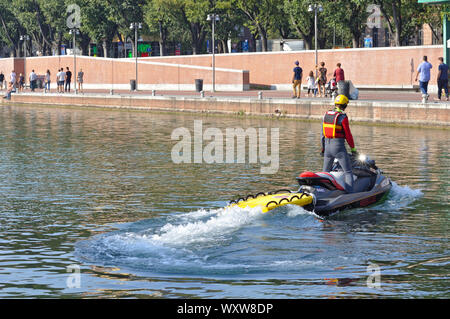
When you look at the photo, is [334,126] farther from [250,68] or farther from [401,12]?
[250,68]

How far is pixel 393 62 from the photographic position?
4800 cm

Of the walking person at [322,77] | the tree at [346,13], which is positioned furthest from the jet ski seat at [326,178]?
the tree at [346,13]

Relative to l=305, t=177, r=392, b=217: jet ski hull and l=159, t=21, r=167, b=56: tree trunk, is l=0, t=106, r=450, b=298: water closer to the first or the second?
l=305, t=177, r=392, b=217: jet ski hull

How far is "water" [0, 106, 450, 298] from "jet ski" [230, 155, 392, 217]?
18 centimetres

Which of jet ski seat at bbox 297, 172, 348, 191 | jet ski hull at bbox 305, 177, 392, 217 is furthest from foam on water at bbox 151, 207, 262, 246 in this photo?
jet ski hull at bbox 305, 177, 392, 217

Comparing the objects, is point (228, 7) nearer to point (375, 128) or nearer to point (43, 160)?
point (375, 128)

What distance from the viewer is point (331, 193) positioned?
45.3ft

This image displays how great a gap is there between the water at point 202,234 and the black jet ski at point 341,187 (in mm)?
194

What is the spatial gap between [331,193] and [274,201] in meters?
1.26

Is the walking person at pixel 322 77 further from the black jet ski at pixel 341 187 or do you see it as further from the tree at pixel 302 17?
the black jet ski at pixel 341 187

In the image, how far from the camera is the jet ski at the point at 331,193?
518 inches

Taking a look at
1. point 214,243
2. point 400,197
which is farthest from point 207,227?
point 400,197

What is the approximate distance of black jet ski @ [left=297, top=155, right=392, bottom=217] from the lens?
1352cm
